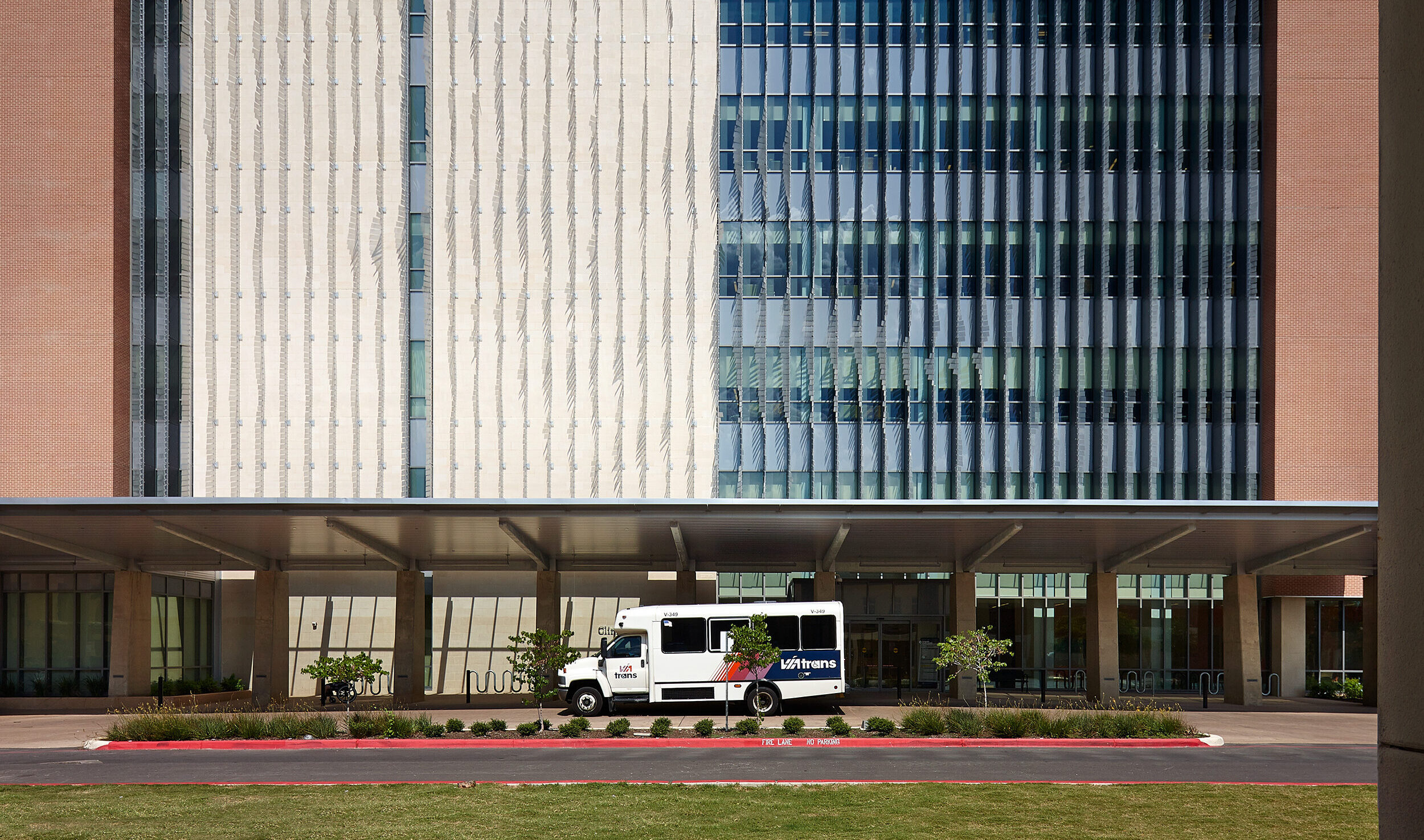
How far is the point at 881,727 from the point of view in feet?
81.0

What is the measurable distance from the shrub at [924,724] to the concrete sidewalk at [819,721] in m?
2.39

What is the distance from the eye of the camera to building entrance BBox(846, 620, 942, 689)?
144 feet

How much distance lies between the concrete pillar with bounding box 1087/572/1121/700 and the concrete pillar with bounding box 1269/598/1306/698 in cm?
1118

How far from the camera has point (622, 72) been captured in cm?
4269

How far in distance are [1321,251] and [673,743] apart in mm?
32097

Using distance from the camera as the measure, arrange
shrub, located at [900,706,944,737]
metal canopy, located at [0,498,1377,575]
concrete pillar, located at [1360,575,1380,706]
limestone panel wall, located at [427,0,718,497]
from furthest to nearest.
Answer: limestone panel wall, located at [427,0,718,497]
concrete pillar, located at [1360,575,1380,706]
metal canopy, located at [0,498,1377,575]
shrub, located at [900,706,944,737]

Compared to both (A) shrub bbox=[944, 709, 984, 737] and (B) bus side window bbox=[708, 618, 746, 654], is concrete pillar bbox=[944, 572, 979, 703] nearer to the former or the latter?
(B) bus side window bbox=[708, 618, 746, 654]

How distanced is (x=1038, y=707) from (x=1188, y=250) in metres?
20.5

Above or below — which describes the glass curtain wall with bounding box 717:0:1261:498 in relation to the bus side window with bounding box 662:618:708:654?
above

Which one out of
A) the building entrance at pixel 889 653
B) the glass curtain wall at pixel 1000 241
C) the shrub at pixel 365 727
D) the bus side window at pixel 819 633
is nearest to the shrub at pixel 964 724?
the bus side window at pixel 819 633

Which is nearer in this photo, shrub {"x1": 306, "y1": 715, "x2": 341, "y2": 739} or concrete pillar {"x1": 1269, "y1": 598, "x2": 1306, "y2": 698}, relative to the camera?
shrub {"x1": 306, "y1": 715, "x2": 341, "y2": 739}

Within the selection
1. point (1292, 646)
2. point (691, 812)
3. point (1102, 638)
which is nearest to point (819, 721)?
point (1102, 638)

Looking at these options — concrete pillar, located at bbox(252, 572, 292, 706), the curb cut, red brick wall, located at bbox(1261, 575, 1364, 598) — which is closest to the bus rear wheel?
the curb cut

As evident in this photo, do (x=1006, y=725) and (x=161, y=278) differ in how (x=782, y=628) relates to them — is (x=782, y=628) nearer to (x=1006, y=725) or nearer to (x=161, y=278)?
(x=1006, y=725)
